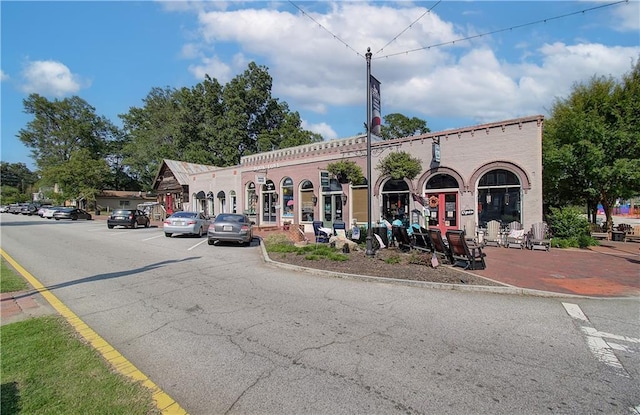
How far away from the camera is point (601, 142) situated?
14406mm

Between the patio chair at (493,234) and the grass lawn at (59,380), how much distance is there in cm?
1408

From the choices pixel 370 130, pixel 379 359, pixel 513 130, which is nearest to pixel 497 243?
pixel 513 130

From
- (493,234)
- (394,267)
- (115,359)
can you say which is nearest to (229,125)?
(493,234)

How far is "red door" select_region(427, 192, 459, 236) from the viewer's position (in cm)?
1614

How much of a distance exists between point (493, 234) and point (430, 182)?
12.8 ft

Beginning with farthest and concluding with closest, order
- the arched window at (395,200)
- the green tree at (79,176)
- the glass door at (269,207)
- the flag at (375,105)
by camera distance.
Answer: the green tree at (79,176), the glass door at (269,207), the arched window at (395,200), the flag at (375,105)

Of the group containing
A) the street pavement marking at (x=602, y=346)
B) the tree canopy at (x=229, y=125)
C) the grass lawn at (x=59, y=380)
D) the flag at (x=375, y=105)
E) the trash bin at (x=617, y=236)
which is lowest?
the street pavement marking at (x=602, y=346)

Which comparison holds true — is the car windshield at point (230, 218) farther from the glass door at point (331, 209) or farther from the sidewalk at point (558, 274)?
the sidewalk at point (558, 274)

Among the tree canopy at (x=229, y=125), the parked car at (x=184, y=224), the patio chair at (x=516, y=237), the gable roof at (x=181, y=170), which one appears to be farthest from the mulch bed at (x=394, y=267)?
the tree canopy at (x=229, y=125)

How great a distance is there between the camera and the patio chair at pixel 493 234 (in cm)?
1433

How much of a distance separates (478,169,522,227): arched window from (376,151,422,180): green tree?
3031 millimetres

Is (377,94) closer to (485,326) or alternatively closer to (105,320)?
(485,326)

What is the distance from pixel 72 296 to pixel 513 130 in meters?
16.0

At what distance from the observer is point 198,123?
164ft
